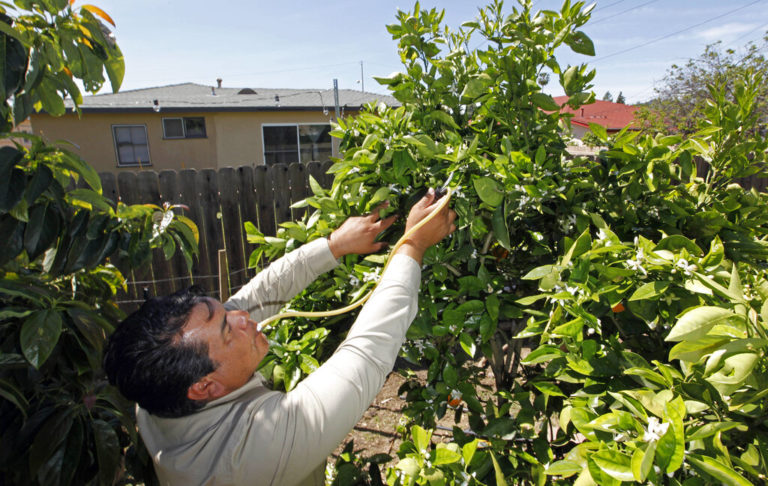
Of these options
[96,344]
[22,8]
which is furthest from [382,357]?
[22,8]

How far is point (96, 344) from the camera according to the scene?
1.51 meters

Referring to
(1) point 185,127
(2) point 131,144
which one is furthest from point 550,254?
(2) point 131,144

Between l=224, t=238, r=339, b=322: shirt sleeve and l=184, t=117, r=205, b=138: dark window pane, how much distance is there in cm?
1585

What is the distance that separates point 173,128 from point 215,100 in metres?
1.99

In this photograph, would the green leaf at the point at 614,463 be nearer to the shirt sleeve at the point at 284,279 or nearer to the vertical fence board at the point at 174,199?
the shirt sleeve at the point at 284,279

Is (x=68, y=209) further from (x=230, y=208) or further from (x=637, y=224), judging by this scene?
(x=230, y=208)

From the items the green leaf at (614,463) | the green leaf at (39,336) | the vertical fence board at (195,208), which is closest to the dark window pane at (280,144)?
the vertical fence board at (195,208)

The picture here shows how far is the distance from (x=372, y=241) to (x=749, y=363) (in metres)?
A: 1.14

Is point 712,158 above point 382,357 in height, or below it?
above

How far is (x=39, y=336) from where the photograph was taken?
1374 millimetres

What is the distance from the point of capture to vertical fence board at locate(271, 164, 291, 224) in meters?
6.22

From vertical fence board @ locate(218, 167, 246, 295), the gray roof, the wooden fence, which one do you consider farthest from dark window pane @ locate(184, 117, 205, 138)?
vertical fence board @ locate(218, 167, 246, 295)

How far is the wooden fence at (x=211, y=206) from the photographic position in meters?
5.38

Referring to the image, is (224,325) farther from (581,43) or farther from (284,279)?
(581,43)
